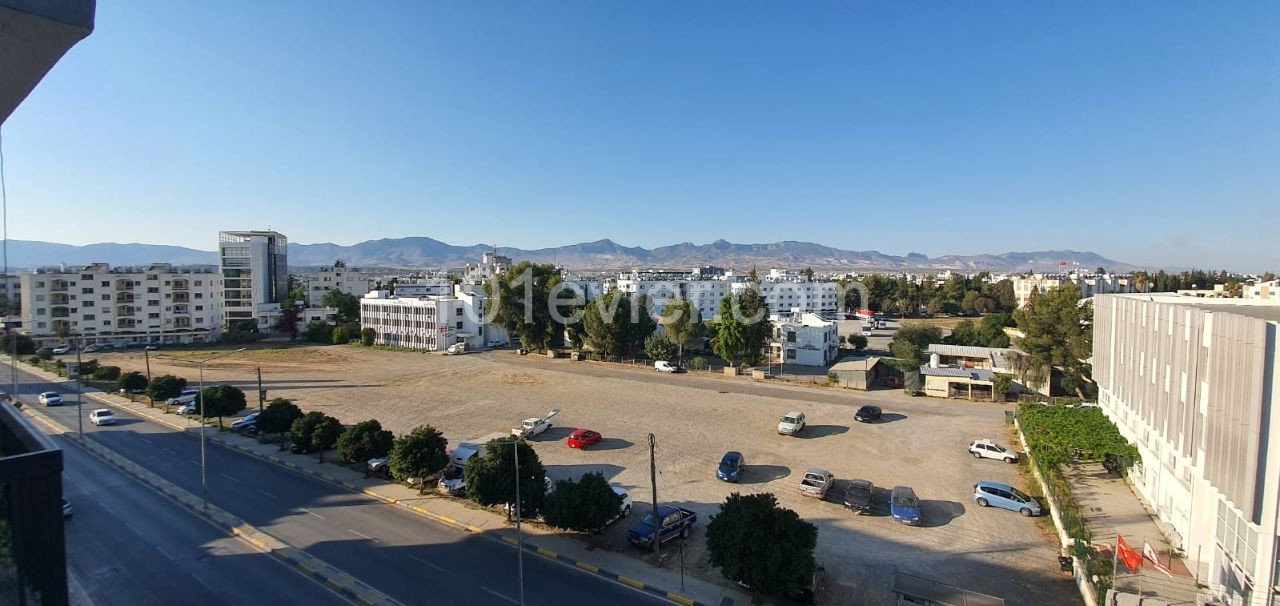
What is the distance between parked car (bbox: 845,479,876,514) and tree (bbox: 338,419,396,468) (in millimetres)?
14849

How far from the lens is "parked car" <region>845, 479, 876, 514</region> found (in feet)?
51.1

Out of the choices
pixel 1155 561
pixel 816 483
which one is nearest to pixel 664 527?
pixel 816 483

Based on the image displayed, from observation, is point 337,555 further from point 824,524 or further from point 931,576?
point 931,576

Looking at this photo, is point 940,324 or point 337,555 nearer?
point 337,555

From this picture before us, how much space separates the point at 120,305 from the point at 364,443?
181ft

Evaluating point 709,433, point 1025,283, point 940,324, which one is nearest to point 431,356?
point 709,433

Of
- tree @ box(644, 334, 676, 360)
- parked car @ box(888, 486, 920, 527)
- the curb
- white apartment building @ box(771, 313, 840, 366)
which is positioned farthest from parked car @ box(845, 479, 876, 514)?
tree @ box(644, 334, 676, 360)

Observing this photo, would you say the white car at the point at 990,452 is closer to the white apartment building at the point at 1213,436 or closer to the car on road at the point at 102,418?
the white apartment building at the point at 1213,436

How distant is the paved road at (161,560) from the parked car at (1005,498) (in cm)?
1759

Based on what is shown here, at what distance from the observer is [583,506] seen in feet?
43.1

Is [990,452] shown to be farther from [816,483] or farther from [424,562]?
[424,562]

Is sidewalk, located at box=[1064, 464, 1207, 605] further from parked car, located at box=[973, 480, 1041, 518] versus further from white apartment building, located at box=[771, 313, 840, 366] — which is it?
white apartment building, located at box=[771, 313, 840, 366]

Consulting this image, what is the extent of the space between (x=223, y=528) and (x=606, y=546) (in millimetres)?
10624

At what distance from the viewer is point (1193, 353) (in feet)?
39.9
